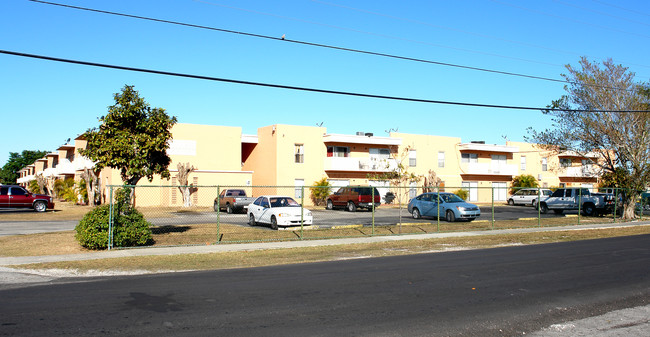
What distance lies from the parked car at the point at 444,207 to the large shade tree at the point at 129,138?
42.5ft

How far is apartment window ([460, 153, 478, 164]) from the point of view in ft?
172

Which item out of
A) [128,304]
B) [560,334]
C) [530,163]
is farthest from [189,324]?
[530,163]

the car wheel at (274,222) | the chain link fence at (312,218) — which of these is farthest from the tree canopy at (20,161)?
the car wheel at (274,222)

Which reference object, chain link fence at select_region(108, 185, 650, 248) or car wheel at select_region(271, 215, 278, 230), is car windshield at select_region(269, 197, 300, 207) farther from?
car wheel at select_region(271, 215, 278, 230)

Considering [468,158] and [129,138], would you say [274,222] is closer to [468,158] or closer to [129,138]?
[129,138]

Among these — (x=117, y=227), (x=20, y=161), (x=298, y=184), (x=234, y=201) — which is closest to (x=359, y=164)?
(x=298, y=184)

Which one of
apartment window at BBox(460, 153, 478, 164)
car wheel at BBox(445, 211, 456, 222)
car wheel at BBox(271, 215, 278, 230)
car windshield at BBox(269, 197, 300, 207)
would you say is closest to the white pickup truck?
car wheel at BBox(445, 211, 456, 222)

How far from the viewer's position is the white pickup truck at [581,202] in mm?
30891

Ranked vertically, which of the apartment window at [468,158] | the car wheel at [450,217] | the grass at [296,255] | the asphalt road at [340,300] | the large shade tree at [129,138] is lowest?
the grass at [296,255]

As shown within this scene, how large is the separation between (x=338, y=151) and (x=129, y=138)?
29959mm

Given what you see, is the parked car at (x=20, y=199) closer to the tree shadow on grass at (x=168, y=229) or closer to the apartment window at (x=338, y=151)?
the tree shadow on grass at (x=168, y=229)

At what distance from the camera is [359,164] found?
45.3 m

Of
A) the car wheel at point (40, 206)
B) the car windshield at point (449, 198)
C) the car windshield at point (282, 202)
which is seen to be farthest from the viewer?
the car wheel at point (40, 206)

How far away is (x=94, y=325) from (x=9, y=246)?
11.3 m
